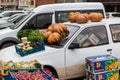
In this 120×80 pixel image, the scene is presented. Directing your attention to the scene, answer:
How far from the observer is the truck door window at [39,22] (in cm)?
1181

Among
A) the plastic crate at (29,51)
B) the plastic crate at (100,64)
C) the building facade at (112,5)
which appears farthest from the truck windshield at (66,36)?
the building facade at (112,5)

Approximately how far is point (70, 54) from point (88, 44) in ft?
1.77

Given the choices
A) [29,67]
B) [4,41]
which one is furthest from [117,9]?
[29,67]

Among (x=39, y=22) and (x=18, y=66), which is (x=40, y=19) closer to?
(x=39, y=22)

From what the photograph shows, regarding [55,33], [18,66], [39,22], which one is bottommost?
[18,66]

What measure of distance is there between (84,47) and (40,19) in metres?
4.88

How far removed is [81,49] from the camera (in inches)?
291

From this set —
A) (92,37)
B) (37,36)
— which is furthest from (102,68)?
(37,36)

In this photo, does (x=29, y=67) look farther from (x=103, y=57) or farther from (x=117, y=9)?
(x=117, y=9)

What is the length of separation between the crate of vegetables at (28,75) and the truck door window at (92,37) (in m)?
1.69

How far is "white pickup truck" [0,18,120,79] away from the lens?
7.07m

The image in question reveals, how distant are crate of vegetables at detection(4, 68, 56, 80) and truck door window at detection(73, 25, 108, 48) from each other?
5.55 feet

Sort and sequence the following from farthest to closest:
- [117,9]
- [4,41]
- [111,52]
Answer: [117,9] → [4,41] → [111,52]

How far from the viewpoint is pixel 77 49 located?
734 centimetres
